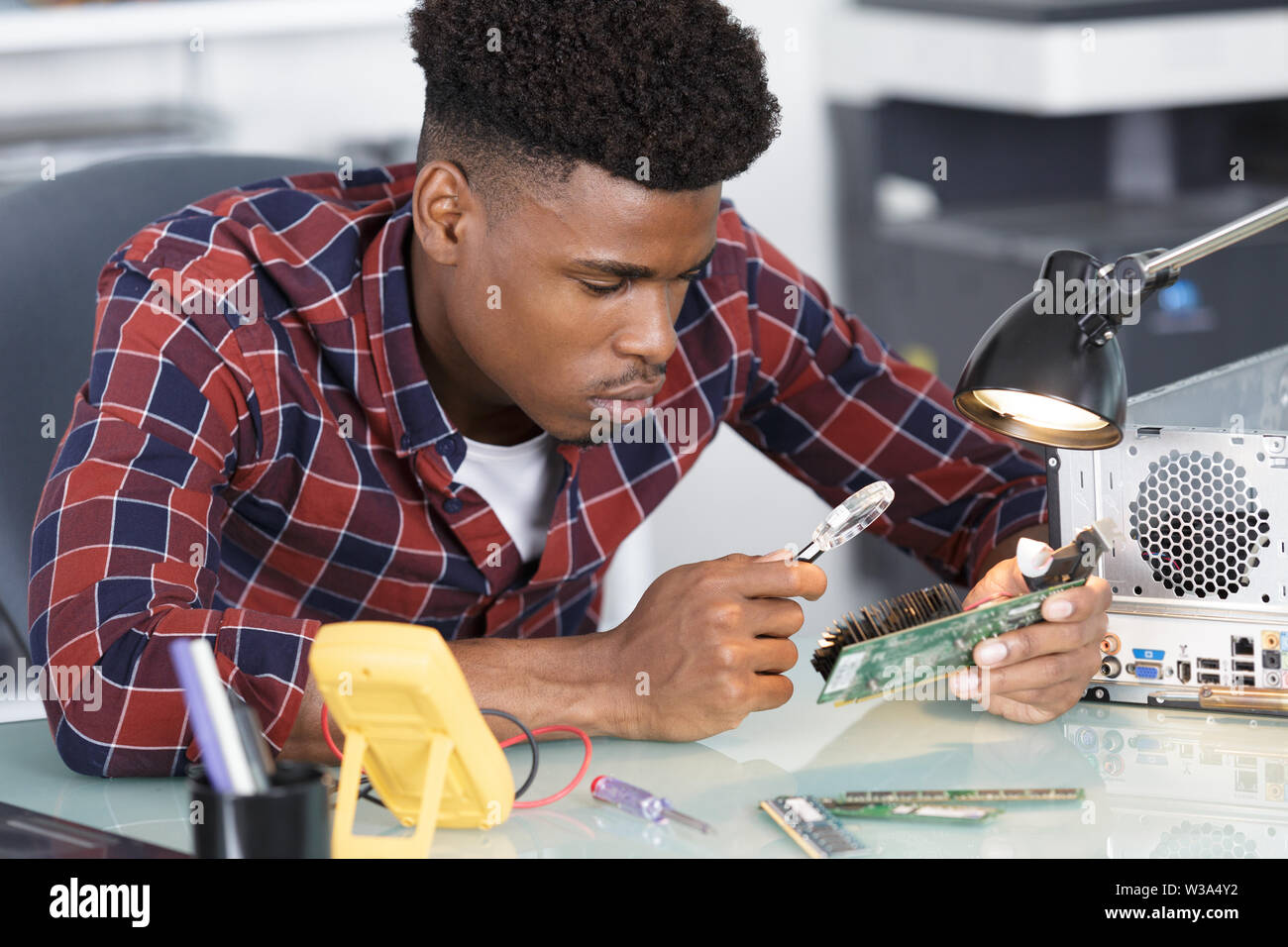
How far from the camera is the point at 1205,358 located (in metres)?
2.34

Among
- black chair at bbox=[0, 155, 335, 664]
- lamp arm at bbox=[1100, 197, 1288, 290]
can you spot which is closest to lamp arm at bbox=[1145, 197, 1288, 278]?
lamp arm at bbox=[1100, 197, 1288, 290]

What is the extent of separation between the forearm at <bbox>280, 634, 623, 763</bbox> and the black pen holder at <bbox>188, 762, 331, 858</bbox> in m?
0.28

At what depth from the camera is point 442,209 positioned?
113 cm

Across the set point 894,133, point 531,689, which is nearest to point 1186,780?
point 531,689

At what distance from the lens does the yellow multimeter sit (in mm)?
727

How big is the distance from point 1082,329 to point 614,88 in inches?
13.9

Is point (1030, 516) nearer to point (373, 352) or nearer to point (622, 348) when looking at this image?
point (622, 348)

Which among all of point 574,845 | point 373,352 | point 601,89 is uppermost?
point 601,89

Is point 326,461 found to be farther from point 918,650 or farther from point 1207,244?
point 1207,244

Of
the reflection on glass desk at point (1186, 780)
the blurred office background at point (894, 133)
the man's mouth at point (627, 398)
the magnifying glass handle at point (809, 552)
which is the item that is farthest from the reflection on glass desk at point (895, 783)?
the blurred office background at point (894, 133)

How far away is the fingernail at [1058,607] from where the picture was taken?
3.08 ft

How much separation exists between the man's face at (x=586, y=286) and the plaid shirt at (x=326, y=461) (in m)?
0.11
